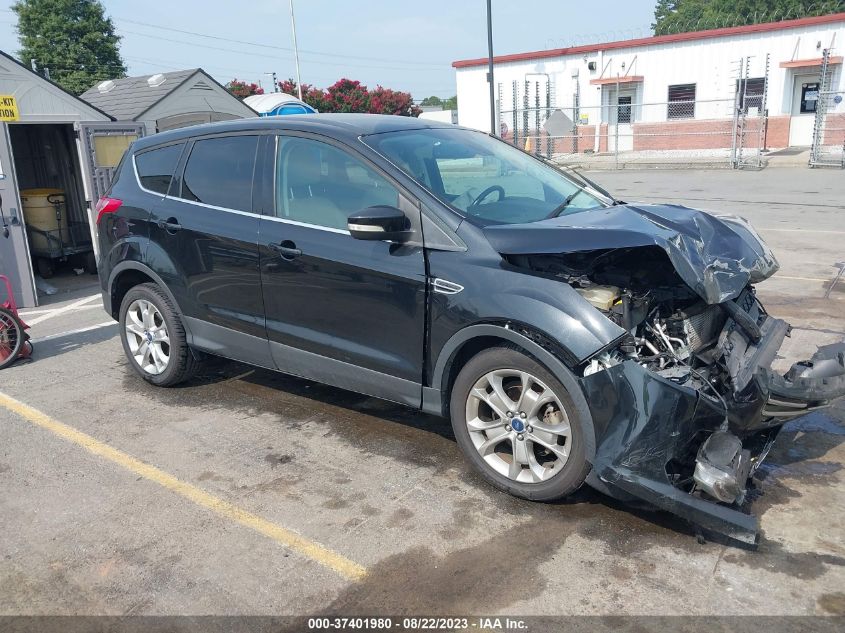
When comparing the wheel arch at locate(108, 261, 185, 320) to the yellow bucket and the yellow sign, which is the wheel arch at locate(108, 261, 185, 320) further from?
the yellow bucket

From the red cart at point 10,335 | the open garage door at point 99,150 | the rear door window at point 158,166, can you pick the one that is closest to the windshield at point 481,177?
the rear door window at point 158,166

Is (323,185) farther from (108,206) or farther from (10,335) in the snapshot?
(10,335)

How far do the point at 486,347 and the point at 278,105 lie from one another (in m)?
12.6

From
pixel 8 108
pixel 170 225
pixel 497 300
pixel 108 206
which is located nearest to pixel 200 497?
pixel 497 300

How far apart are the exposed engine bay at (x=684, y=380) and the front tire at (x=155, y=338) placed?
2769 mm

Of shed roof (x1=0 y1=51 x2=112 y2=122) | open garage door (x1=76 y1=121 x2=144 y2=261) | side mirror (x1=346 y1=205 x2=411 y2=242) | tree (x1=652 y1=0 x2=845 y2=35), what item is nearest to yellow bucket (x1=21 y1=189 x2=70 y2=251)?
open garage door (x1=76 y1=121 x2=144 y2=261)

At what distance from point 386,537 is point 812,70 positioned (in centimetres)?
3013

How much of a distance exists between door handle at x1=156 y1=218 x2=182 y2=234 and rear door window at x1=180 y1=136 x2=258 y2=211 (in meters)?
0.18

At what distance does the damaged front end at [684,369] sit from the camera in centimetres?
317

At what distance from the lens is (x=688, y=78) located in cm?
2933

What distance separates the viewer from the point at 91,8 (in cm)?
4681

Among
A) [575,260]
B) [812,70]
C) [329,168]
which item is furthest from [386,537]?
[812,70]

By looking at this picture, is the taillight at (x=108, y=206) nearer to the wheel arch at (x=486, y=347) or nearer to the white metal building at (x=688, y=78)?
the wheel arch at (x=486, y=347)

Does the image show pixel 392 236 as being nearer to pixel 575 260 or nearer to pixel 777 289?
pixel 575 260
